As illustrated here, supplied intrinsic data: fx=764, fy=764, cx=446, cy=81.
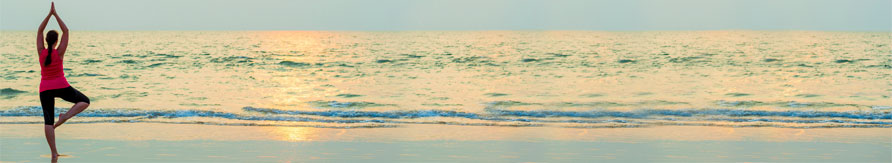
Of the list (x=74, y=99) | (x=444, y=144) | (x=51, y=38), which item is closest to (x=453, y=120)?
(x=444, y=144)

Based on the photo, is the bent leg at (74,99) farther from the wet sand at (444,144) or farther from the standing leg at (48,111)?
the wet sand at (444,144)

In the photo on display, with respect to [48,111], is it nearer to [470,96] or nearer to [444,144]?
[444,144]

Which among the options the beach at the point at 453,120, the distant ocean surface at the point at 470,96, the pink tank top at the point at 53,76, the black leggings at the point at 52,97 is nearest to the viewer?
the pink tank top at the point at 53,76

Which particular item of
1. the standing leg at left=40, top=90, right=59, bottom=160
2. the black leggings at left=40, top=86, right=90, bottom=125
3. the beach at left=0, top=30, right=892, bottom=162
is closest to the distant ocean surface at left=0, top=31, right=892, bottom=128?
the beach at left=0, top=30, right=892, bottom=162

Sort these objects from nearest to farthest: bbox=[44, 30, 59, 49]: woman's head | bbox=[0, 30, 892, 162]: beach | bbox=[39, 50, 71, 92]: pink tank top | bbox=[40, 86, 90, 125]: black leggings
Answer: bbox=[44, 30, 59, 49]: woman's head, bbox=[39, 50, 71, 92]: pink tank top, bbox=[40, 86, 90, 125]: black leggings, bbox=[0, 30, 892, 162]: beach

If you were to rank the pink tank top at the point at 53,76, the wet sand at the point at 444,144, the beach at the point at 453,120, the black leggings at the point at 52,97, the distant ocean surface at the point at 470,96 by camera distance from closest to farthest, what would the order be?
1. the pink tank top at the point at 53,76
2. the black leggings at the point at 52,97
3. the wet sand at the point at 444,144
4. the beach at the point at 453,120
5. the distant ocean surface at the point at 470,96

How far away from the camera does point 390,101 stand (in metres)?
16.6

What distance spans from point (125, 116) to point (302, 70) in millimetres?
18540

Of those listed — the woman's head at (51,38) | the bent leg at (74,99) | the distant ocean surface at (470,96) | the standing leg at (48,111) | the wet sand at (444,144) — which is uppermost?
the distant ocean surface at (470,96)

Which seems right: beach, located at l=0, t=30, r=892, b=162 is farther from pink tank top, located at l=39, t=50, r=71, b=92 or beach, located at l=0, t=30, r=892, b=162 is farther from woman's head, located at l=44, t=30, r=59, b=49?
woman's head, located at l=44, t=30, r=59, b=49

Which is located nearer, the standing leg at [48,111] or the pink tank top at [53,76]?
the pink tank top at [53,76]

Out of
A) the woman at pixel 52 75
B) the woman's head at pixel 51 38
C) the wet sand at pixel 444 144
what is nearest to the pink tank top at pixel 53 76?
the woman at pixel 52 75

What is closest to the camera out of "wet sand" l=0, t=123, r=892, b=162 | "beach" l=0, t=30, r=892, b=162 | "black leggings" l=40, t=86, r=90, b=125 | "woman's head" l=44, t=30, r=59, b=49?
"woman's head" l=44, t=30, r=59, b=49

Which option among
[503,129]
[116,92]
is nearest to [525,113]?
[503,129]
